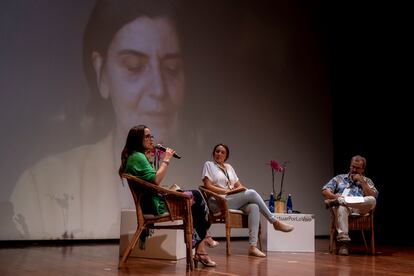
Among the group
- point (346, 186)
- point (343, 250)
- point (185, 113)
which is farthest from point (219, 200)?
point (185, 113)

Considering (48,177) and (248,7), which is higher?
(248,7)

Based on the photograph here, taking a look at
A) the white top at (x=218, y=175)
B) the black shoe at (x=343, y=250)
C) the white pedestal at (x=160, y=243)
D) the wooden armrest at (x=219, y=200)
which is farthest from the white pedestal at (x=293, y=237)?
the white pedestal at (x=160, y=243)

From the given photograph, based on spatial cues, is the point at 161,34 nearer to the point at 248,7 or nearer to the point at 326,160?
the point at 248,7

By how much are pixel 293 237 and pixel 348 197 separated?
0.66 metres

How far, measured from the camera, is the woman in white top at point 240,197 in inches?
179

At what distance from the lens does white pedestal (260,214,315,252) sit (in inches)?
196

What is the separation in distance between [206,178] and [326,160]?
120 inches

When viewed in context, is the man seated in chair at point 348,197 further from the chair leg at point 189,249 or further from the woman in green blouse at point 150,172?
the chair leg at point 189,249

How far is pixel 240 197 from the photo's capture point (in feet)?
15.2

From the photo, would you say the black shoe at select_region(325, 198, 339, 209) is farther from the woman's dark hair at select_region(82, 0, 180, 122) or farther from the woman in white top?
the woman's dark hair at select_region(82, 0, 180, 122)

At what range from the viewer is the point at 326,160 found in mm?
7301

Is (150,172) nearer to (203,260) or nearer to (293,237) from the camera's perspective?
(203,260)

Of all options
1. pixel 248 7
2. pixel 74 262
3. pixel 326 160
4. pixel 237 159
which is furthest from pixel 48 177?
pixel 326 160

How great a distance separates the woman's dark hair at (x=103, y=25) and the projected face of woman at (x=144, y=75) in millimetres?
57
